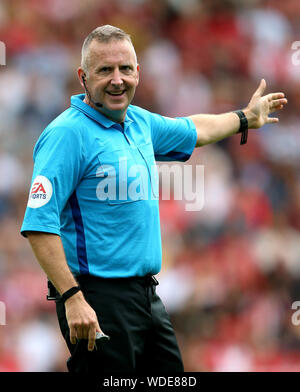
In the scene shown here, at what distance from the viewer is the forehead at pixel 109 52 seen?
138 inches

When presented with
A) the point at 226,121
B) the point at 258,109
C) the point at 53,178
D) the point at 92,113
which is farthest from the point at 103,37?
the point at 258,109

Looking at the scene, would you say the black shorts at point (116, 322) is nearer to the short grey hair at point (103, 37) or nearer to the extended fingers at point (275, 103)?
the short grey hair at point (103, 37)

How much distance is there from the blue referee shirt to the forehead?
210 mm

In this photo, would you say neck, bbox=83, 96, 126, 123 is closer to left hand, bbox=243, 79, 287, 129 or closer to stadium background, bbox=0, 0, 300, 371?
left hand, bbox=243, 79, 287, 129

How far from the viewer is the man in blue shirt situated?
3.33 metres

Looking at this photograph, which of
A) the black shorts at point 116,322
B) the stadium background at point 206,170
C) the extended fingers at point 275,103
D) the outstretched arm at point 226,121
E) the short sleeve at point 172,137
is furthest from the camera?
the stadium background at point 206,170

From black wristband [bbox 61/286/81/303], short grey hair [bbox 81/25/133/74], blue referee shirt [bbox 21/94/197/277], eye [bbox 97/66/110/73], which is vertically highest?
short grey hair [bbox 81/25/133/74]

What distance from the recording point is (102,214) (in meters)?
3.47

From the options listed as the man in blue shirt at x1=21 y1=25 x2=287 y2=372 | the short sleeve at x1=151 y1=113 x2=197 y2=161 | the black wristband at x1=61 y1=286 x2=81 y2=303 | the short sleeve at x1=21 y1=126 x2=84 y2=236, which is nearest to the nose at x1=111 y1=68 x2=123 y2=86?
the man in blue shirt at x1=21 y1=25 x2=287 y2=372

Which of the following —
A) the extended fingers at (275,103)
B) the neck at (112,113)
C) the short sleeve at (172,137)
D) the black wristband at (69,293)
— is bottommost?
the black wristband at (69,293)

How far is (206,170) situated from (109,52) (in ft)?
15.4

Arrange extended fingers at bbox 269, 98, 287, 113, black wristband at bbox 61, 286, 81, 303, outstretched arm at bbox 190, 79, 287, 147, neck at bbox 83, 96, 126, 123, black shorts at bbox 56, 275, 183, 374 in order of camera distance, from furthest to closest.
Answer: extended fingers at bbox 269, 98, 287, 113 < outstretched arm at bbox 190, 79, 287, 147 < neck at bbox 83, 96, 126, 123 < black shorts at bbox 56, 275, 183, 374 < black wristband at bbox 61, 286, 81, 303

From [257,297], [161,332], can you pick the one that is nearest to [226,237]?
[257,297]

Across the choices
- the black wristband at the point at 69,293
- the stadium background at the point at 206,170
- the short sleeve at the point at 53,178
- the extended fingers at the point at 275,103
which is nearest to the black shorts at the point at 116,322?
the black wristband at the point at 69,293
